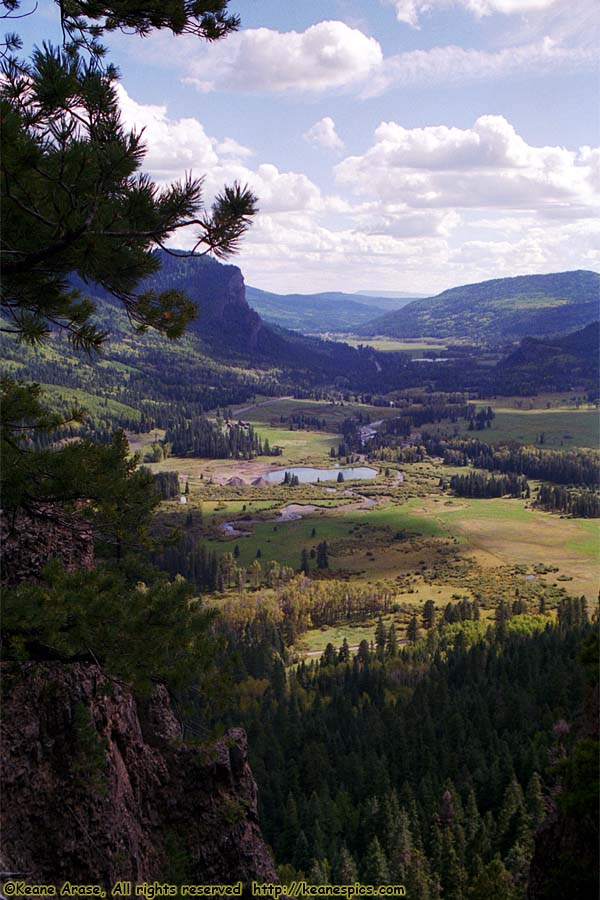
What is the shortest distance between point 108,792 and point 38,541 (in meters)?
6.81

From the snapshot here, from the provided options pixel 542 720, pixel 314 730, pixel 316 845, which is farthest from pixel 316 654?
pixel 316 845

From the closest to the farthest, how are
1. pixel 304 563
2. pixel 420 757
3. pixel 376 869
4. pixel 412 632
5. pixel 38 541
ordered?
pixel 38 541 → pixel 376 869 → pixel 420 757 → pixel 412 632 → pixel 304 563

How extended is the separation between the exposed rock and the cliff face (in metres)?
2.96

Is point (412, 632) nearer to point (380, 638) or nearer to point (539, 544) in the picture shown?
point (380, 638)

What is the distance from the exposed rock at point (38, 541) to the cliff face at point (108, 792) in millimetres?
2955

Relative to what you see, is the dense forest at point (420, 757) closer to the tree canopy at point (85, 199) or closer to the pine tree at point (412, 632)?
the pine tree at point (412, 632)

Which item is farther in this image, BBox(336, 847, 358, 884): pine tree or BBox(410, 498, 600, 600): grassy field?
BBox(410, 498, 600, 600): grassy field

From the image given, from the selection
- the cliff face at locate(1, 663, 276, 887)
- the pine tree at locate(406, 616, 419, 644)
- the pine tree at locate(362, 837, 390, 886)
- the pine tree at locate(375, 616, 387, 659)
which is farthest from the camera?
the pine tree at locate(406, 616, 419, 644)

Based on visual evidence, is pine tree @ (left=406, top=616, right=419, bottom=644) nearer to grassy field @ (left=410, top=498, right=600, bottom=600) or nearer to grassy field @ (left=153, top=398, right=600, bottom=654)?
grassy field @ (left=153, top=398, right=600, bottom=654)

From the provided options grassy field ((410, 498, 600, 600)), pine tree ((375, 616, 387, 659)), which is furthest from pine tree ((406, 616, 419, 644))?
grassy field ((410, 498, 600, 600))

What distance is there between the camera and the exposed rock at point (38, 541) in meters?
18.2

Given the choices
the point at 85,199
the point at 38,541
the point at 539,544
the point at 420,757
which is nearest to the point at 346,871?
the point at 420,757

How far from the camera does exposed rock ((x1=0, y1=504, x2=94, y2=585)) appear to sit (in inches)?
719

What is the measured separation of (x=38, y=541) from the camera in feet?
64.3
